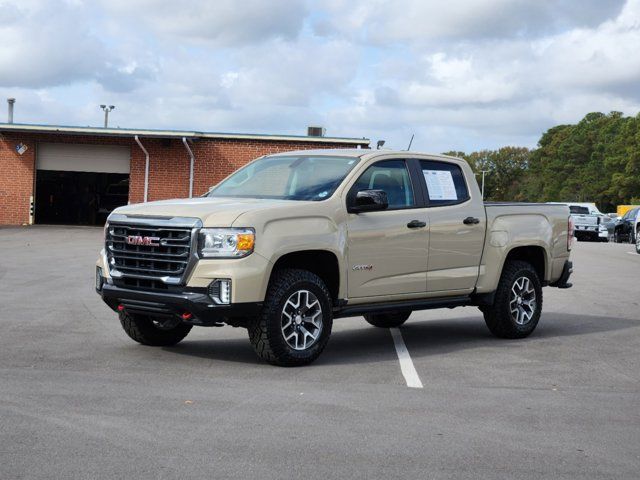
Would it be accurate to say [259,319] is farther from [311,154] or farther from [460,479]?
[460,479]

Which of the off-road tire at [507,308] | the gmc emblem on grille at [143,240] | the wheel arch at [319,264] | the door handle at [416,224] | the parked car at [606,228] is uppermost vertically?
the door handle at [416,224]

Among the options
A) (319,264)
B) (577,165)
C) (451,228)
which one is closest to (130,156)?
(451,228)

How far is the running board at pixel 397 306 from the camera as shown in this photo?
9.30m

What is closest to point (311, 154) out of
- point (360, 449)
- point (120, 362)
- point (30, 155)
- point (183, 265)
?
point (183, 265)

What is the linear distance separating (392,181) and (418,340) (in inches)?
78.5

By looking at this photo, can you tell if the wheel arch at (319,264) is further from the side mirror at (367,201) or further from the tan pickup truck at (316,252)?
the side mirror at (367,201)

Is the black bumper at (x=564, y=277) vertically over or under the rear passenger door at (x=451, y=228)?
under

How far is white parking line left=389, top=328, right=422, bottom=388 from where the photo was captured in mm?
8137

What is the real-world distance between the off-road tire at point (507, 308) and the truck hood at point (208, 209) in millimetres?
3121

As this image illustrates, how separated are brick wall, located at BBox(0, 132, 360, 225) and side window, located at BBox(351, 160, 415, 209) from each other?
28.7 meters

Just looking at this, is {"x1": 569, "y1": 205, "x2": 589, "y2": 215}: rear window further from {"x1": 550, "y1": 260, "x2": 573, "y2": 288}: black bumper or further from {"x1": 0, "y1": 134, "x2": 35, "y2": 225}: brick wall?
{"x1": 550, "y1": 260, "x2": 573, "y2": 288}: black bumper

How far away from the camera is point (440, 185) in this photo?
10.4 meters

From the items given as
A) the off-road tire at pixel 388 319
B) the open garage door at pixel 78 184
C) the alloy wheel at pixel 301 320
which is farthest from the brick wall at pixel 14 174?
the alloy wheel at pixel 301 320

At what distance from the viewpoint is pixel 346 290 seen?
9.19 meters
